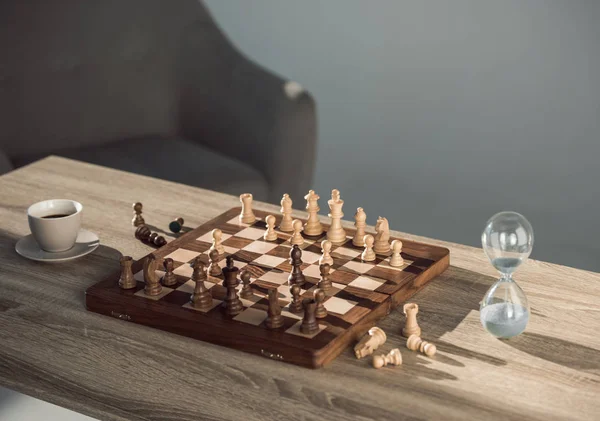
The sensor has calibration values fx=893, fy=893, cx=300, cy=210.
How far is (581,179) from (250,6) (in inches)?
73.4

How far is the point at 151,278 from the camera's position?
55.7 inches

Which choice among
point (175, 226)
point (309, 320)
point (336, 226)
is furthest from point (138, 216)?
point (309, 320)

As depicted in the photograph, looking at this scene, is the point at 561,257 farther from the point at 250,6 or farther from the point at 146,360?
the point at 146,360

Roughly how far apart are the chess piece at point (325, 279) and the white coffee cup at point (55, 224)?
0.48 m

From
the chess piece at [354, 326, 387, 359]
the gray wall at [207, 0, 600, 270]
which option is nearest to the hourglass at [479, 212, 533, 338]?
the chess piece at [354, 326, 387, 359]

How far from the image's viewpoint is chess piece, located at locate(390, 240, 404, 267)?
1.52 metres

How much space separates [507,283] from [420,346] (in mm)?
170

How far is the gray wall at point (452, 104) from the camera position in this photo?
3.91 m

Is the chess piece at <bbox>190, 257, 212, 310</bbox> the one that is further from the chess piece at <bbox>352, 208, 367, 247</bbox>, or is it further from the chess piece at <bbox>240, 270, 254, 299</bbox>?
the chess piece at <bbox>352, 208, 367, 247</bbox>

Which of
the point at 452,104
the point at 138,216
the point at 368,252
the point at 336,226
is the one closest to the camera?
the point at 368,252

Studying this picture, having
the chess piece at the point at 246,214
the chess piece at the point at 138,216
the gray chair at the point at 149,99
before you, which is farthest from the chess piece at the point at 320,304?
the gray chair at the point at 149,99

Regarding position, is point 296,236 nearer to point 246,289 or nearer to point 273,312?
point 246,289

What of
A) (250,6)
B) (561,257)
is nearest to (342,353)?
(561,257)

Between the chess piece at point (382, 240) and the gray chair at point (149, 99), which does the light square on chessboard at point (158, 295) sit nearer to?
the chess piece at point (382, 240)
